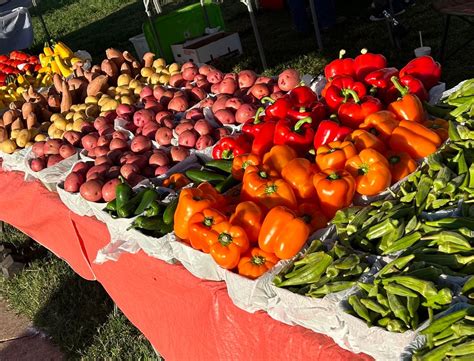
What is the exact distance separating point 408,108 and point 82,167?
2.18 m

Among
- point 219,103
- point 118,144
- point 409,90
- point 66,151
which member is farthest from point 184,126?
point 409,90

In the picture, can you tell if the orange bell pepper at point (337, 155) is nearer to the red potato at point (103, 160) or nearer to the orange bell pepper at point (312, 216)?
the orange bell pepper at point (312, 216)

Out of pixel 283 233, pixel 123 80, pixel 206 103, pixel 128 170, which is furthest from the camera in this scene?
pixel 123 80

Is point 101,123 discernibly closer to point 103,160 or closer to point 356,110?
point 103,160

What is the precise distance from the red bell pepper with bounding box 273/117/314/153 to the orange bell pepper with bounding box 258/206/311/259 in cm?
70

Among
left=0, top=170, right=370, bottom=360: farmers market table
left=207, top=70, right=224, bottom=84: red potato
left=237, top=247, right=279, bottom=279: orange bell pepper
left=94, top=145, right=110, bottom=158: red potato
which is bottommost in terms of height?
left=0, top=170, right=370, bottom=360: farmers market table

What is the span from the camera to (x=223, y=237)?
247cm

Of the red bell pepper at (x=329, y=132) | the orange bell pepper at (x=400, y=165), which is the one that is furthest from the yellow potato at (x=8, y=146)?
the orange bell pepper at (x=400, y=165)

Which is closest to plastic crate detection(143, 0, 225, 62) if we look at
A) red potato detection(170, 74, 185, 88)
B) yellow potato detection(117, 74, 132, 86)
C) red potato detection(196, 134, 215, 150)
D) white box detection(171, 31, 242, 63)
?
white box detection(171, 31, 242, 63)

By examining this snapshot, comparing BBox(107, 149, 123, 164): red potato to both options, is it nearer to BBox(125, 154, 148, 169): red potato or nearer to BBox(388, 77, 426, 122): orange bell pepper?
BBox(125, 154, 148, 169): red potato

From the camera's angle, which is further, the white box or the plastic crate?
the plastic crate

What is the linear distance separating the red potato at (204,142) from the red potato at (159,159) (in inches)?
9.0

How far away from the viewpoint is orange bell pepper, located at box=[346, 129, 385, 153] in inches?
109

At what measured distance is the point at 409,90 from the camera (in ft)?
10.9
